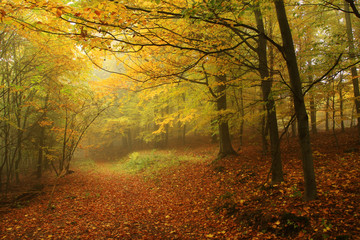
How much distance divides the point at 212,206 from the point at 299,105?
3.90 metres

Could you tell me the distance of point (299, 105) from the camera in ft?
13.2

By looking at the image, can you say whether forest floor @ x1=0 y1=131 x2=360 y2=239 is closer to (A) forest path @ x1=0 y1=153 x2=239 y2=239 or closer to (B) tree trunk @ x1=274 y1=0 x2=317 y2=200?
(A) forest path @ x1=0 y1=153 x2=239 y2=239

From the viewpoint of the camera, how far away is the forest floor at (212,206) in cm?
390

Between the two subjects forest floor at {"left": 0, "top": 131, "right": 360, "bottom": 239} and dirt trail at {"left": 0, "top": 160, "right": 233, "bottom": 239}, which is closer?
forest floor at {"left": 0, "top": 131, "right": 360, "bottom": 239}

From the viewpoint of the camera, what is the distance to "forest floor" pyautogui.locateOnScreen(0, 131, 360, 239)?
12.8 feet

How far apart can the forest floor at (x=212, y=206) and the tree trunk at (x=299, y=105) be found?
1.79ft

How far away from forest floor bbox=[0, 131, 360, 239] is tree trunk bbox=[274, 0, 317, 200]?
1.79ft

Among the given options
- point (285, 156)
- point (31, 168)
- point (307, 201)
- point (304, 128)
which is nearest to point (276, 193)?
point (307, 201)

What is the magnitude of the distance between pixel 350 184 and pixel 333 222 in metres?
1.99

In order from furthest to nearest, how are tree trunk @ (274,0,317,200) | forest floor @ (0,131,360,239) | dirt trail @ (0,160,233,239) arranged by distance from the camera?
dirt trail @ (0,160,233,239)
tree trunk @ (274,0,317,200)
forest floor @ (0,131,360,239)

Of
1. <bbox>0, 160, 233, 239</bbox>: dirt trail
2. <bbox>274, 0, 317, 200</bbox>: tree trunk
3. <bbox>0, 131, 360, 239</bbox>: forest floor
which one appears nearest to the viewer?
<bbox>0, 131, 360, 239</bbox>: forest floor

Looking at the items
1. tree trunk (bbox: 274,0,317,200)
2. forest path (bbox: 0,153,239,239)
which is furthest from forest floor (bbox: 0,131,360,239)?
tree trunk (bbox: 274,0,317,200)

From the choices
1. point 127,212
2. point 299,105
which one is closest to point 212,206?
point 127,212

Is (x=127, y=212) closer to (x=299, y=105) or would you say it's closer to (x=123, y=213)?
(x=123, y=213)
